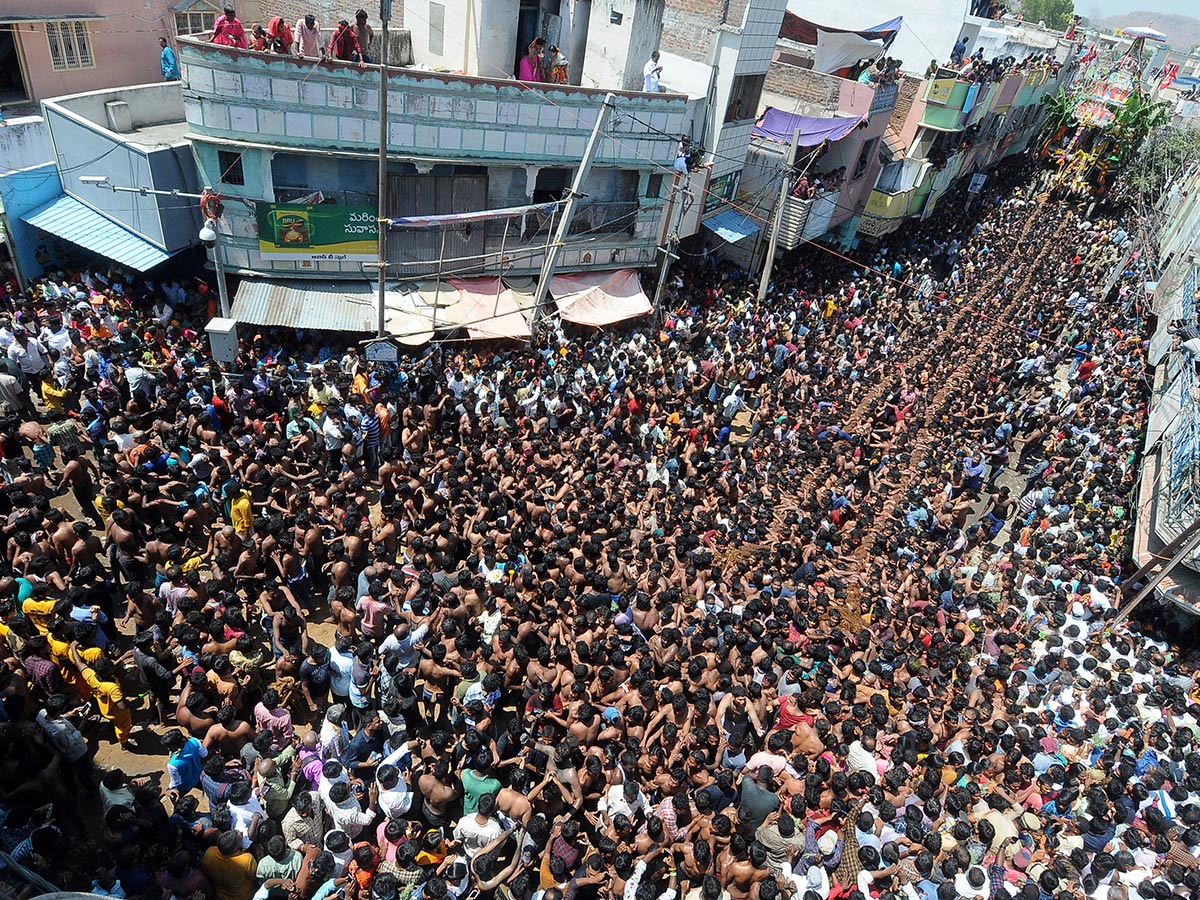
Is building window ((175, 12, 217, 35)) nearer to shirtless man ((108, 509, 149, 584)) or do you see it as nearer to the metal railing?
shirtless man ((108, 509, 149, 584))

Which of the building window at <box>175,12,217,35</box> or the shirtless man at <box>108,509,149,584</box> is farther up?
the building window at <box>175,12,217,35</box>

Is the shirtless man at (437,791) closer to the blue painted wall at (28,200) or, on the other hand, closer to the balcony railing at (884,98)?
the blue painted wall at (28,200)

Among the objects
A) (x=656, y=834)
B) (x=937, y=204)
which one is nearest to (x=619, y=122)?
(x=656, y=834)

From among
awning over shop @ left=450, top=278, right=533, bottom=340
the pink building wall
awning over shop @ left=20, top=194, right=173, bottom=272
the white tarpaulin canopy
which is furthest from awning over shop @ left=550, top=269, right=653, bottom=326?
the white tarpaulin canopy

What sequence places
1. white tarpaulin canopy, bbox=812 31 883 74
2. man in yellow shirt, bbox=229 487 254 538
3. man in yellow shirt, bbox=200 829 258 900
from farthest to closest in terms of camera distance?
1. white tarpaulin canopy, bbox=812 31 883 74
2. man in yellow shirt, bbox=229 487 254 538
3. man in yellow shirt, bbox=200 829 258 900

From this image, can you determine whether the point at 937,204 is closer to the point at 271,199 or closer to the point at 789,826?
the point at 271,199

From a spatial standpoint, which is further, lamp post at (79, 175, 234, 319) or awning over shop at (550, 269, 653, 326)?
awning over shop at (550, 269, 653, 326)
